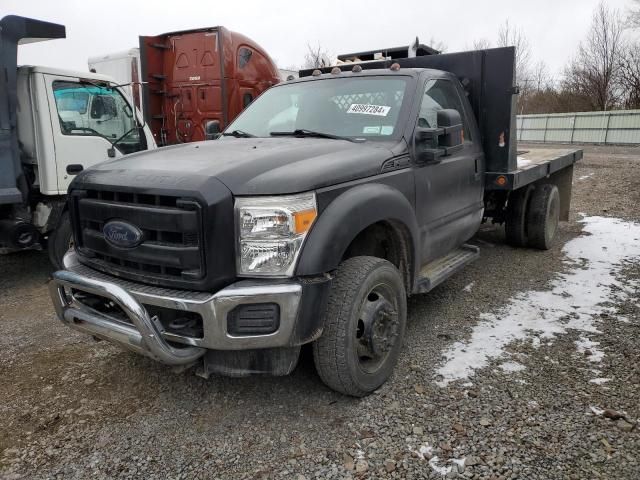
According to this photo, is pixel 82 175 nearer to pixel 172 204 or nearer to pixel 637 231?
pixel 172 204

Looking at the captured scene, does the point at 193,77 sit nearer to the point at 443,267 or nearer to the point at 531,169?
the point at 531,169

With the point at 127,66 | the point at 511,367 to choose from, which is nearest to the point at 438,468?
the point at 511,367

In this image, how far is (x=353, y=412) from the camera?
2.95m

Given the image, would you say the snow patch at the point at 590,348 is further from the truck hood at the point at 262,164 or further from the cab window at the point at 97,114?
the cab window at the point at 97,114

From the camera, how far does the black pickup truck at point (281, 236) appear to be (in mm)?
2521

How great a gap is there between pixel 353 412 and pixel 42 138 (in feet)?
14.1

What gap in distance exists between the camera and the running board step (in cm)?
375

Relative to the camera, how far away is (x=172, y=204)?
8.43 ft

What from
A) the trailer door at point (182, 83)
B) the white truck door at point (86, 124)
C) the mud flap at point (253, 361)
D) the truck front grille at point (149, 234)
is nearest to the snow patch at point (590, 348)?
the mud flap at point (253, 361)

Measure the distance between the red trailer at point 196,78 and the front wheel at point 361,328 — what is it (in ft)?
19.2

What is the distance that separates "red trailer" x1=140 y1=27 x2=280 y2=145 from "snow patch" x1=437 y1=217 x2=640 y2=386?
5565 millimetres

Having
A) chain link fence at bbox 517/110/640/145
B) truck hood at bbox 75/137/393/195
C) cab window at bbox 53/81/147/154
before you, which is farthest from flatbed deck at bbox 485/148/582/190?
chain link fence at bbox 517/110/640/145

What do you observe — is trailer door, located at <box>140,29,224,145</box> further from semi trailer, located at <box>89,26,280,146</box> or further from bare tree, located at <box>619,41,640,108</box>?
bare tree, located at <box>619,41,640,108</box>

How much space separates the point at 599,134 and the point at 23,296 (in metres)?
27.3
